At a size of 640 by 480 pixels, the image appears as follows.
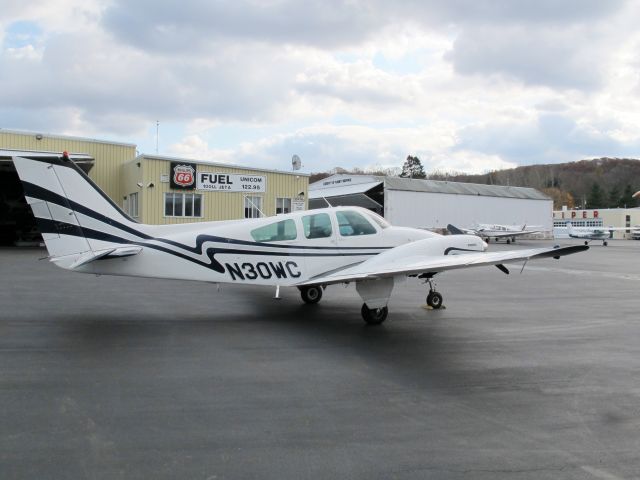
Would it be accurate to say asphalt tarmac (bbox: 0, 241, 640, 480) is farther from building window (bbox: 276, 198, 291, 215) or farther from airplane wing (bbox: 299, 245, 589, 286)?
building window (bbox: 276, 198, 291, 215)

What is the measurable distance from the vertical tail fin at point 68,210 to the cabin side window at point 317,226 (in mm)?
3076

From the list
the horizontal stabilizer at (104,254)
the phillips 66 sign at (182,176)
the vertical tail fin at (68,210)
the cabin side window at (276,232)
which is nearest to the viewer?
the horizontal stabilizer at (104,254)

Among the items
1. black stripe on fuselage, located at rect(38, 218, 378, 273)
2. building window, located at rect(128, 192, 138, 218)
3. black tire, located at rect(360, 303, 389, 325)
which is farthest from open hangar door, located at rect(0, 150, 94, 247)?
black tire, located at rect(360, 303, 389, 325)

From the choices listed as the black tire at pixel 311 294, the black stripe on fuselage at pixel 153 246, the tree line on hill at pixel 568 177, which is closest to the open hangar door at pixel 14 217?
the black tire at pixel 311 294

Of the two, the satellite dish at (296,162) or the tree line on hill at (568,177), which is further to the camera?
the tree line on hill at (568,177)

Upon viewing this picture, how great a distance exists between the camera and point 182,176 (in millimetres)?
29719

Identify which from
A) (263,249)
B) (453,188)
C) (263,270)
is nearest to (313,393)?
(263,270)

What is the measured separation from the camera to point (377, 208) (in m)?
57.1

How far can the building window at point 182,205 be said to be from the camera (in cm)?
2970

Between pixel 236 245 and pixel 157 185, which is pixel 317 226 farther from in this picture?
pixel 157 185

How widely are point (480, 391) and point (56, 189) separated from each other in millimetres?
7293

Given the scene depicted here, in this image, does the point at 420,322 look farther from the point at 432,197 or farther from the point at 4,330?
the point at 432,197

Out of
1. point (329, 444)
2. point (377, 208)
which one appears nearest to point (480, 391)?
point (329, 444)

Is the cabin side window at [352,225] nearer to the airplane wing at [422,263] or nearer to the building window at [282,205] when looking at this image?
the airplane wing at [422,263]
